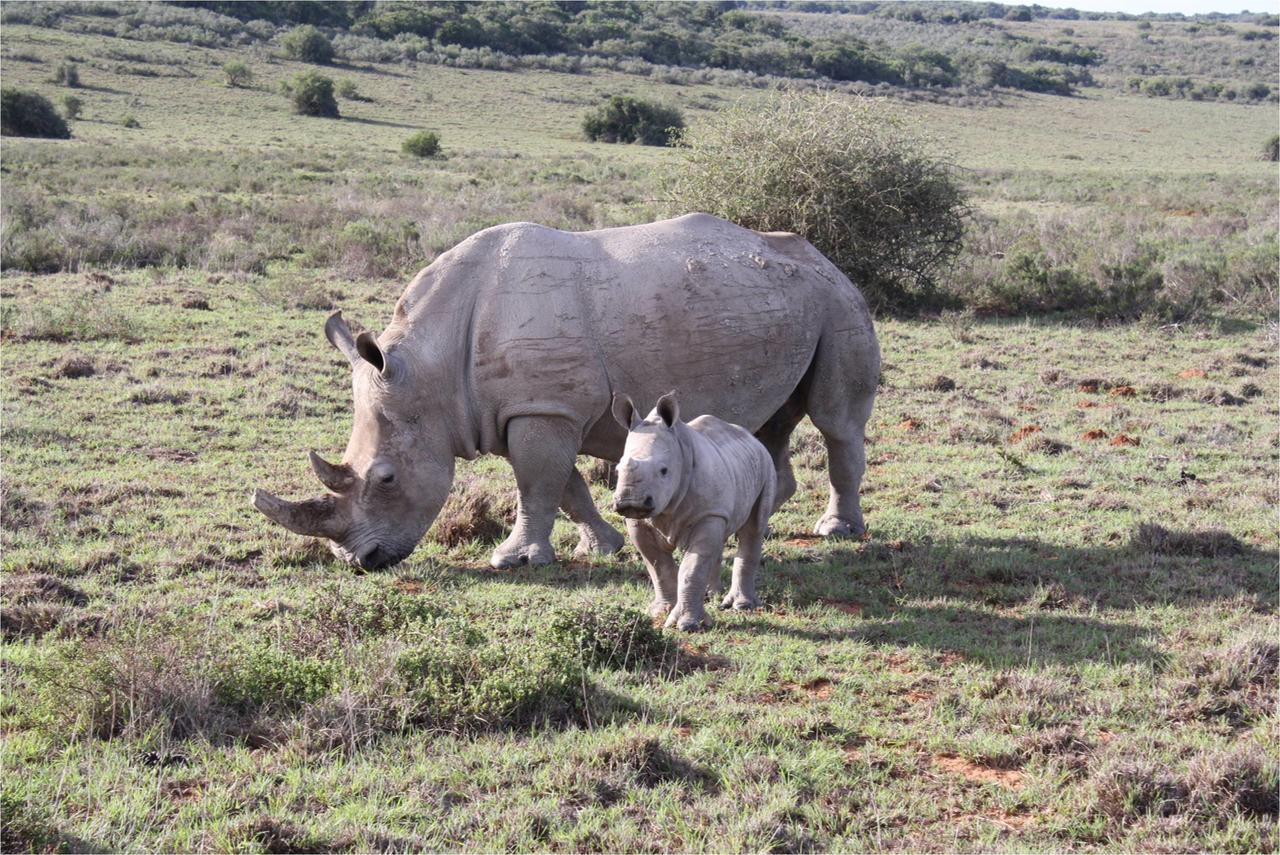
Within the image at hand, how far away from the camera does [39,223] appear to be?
21.9m

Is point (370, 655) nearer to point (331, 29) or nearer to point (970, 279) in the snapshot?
point (970, 279)

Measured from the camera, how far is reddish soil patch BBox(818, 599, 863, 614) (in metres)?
7.43

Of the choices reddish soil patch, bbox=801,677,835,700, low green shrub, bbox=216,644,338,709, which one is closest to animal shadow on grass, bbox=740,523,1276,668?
reddish soil patch, bbox=801,677,835,700

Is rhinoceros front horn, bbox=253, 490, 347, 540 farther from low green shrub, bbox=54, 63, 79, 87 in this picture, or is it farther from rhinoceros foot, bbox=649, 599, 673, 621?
low green shrub, bbox=54, 63, 79, 87

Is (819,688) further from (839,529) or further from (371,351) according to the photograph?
(371,351)

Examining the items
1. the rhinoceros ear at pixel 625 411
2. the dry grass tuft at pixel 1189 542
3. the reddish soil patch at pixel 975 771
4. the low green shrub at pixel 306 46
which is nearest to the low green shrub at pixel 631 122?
the low green shrub at pixel 306 46

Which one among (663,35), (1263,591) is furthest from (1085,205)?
(663,35)

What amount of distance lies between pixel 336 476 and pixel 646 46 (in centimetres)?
8143

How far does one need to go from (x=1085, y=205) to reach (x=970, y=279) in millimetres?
16249

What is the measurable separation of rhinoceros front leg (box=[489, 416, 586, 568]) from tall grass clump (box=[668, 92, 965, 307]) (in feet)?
35.7

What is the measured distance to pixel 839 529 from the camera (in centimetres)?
904

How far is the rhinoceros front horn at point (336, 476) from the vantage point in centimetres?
748

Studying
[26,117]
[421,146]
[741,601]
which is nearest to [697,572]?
[741,601]

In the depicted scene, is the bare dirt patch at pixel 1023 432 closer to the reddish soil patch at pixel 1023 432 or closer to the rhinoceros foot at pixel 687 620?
the reddish soil patch at pixel 1023 432
